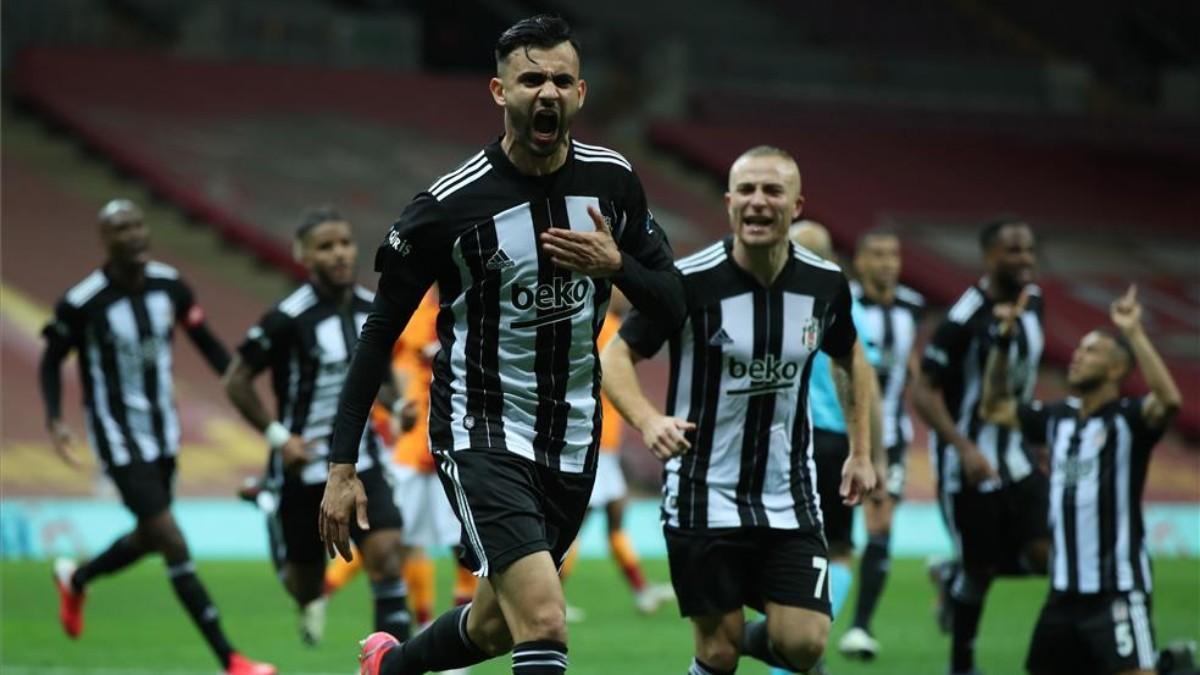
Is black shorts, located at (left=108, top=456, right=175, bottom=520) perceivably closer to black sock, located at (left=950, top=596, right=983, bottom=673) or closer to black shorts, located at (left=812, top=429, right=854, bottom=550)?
black shorts, located at (left=812, top=429, right=854, bottom=550)

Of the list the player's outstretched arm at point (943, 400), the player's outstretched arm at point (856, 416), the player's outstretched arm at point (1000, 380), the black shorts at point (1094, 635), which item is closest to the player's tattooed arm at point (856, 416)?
the player's outstretched arm at point (856, 416)

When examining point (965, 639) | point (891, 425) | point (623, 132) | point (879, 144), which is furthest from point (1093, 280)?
point (965, 639)

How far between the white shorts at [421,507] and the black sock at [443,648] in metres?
4.69

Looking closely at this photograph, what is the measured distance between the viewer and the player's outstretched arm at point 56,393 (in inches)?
400

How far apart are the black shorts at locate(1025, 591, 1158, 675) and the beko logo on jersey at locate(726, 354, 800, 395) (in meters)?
1.76

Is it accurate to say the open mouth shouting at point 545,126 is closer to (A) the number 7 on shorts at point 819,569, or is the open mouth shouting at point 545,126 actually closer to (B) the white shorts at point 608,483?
(A) the number 7 on shorts at point 819,569

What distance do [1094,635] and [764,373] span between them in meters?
1.89

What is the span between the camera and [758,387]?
22.3 feet

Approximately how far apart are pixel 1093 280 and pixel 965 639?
60.4ft

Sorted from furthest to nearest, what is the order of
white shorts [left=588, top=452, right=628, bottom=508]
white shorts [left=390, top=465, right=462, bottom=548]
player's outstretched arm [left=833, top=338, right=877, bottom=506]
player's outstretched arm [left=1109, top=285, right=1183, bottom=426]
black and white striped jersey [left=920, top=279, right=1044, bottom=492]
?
white shorts [left=588, top=452, right=628, bottom=508]
white shorts [left=390, top=465, right=462, bottom=548]
black and white striped jersey [left=920, top=279, right=1044, bottom=492]
player's outstretched arm [left=1109, top=285, right=1183, bottom=426]
player's outstretched arm [left=833, top=338, right=877, bottom=506]

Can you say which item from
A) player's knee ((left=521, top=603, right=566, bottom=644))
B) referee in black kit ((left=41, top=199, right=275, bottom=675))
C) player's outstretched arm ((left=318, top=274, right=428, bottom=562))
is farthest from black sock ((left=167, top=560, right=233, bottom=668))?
player's knee ((left=521, top=603, right=566, bottom=644))

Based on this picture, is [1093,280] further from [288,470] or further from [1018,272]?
[288,470]

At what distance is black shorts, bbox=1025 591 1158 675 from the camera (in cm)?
754

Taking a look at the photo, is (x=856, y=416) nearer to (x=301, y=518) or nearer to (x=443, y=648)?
(x=443, y=648)
